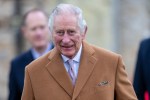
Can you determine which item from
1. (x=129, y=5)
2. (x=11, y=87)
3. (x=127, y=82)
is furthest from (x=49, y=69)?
(x=129, y=5)

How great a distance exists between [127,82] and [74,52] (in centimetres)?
53

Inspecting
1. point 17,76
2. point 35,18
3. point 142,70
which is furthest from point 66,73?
point 35,18

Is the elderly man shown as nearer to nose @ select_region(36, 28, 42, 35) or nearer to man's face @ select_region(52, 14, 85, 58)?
man's face @ select_region(52, 14, 85, 58)

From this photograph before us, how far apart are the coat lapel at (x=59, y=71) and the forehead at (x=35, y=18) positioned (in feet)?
7.77

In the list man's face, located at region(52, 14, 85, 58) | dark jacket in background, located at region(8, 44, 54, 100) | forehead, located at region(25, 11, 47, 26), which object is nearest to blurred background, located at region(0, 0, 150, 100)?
forehead, located at region(25, 11, 47, 26)

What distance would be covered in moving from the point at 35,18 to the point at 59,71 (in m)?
2.55

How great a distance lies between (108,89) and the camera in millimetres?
8016

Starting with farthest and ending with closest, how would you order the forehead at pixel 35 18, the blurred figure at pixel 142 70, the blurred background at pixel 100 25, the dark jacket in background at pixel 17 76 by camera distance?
the blurred background at pixel 100 25 → the forehead at pixel 35 18 → the dark jacket in background at pixel 17 76 → the blurred figure at pixel 142 70

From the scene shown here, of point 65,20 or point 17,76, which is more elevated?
point 65,20

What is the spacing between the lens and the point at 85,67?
26.5 ft

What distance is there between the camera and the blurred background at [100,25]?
1459cm

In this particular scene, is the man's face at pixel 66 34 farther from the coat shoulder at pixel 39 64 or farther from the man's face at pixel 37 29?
the man's face at pixel 37 29

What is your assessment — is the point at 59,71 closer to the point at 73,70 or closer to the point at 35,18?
the point at 73,70

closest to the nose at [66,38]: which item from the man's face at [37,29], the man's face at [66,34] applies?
the man's face at [66,34]
